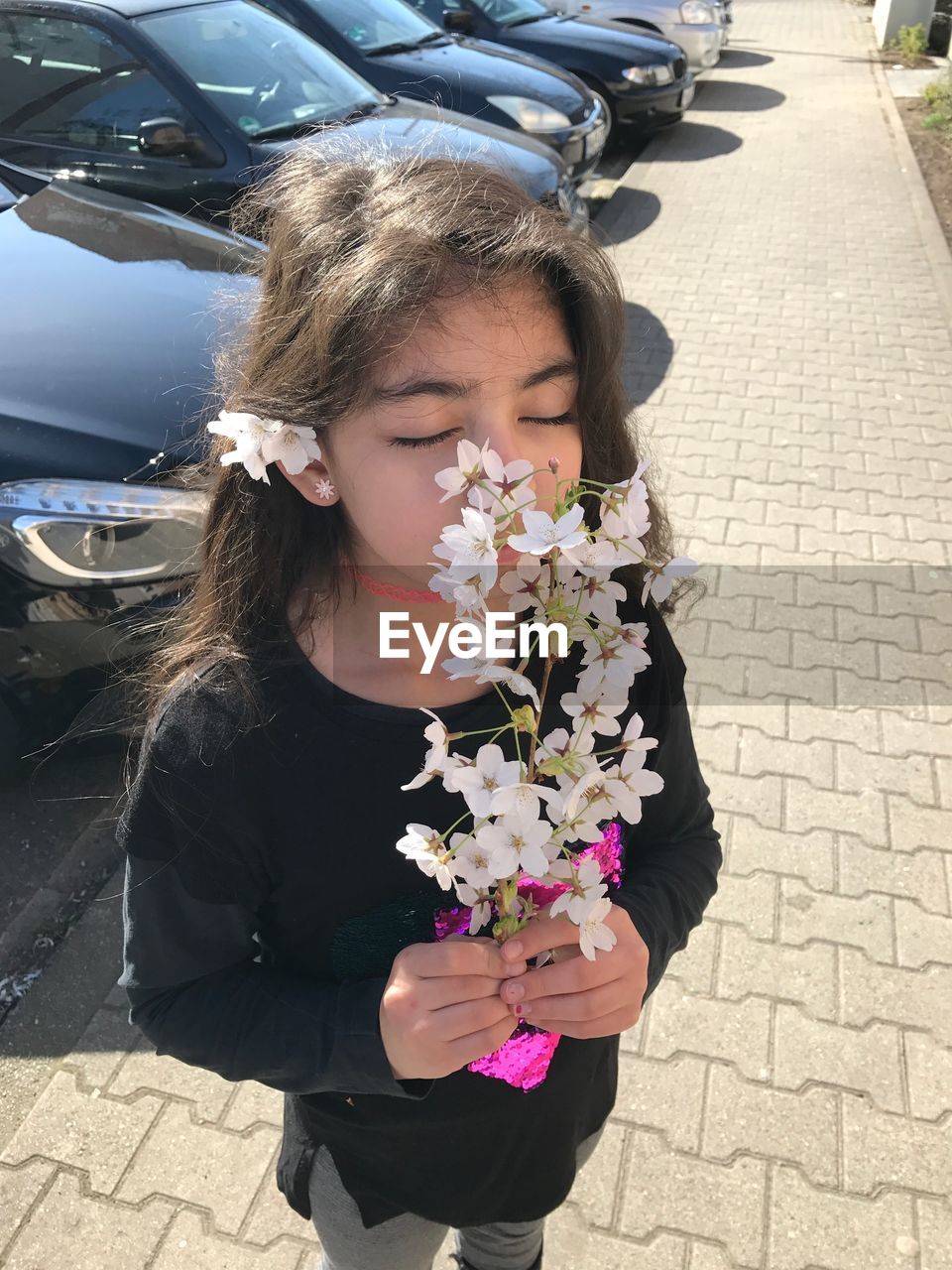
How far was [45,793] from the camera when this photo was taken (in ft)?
10.3

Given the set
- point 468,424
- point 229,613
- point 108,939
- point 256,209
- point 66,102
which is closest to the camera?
point 468,424

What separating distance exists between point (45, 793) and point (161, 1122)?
1221mm

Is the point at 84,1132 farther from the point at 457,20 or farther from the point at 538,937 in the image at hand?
the point at 457,20

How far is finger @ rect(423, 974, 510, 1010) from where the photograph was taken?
1.03m

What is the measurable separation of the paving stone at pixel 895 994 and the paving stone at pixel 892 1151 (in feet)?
0.81

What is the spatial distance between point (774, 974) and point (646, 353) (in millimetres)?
4662

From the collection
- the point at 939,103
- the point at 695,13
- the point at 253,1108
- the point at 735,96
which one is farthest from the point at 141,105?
the point at 735,96

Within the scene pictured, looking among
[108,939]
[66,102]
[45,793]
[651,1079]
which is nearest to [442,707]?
[651,1079]

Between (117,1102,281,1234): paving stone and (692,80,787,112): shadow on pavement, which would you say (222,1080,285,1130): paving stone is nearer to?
(117,1102,281,1234): paving stone

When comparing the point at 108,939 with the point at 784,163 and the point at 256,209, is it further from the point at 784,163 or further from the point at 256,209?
the point at 784,163

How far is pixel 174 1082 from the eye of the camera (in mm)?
2398

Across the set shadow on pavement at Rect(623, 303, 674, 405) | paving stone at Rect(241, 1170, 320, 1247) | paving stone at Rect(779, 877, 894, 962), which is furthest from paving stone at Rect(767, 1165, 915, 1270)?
shadow on pavement at Rect(623, 303, 674, 405)

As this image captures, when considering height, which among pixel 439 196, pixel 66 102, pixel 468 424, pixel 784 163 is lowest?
pixel 784 163

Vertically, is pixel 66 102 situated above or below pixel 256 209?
below
